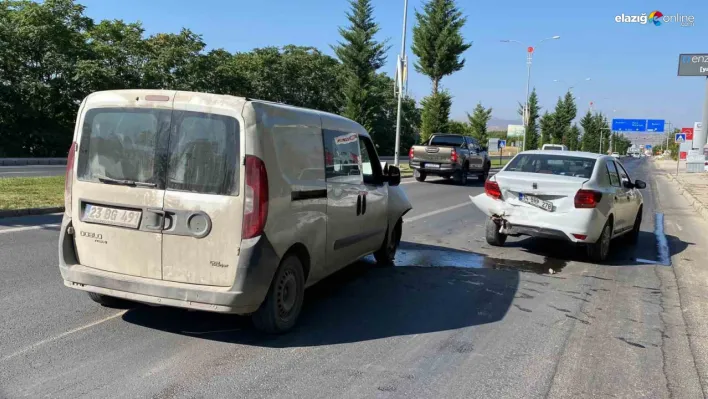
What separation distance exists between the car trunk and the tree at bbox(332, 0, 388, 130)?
3240cm

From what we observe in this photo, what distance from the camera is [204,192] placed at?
14.0 ft

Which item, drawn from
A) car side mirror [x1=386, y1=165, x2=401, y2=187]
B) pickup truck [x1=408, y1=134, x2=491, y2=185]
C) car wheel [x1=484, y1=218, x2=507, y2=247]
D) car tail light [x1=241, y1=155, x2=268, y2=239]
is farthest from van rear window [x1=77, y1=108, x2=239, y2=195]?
pickup truck [x1=408, y1=134, x2=491, y2=185]

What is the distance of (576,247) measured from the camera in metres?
9.87

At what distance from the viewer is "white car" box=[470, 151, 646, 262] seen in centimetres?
812

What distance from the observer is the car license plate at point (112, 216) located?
14.5ft

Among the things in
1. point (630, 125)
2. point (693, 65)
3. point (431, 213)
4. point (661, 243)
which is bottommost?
point (661, 243)

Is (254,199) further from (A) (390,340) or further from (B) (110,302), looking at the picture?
(B) (110,302)

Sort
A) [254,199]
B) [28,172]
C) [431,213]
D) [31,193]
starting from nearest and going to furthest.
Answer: [254,199] → [31,193] → [431,213] → [28,172]

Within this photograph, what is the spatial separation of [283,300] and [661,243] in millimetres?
8901

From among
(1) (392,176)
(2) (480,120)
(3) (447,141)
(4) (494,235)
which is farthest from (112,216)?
(2) (480,120)

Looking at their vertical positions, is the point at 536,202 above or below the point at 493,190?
below

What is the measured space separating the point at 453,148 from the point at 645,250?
45.5 feet

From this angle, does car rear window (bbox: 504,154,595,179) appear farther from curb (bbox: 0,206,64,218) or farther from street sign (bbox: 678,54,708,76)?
street sign (bbox: 678,54,708,76)

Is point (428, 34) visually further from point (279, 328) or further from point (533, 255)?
point (279, 328)
